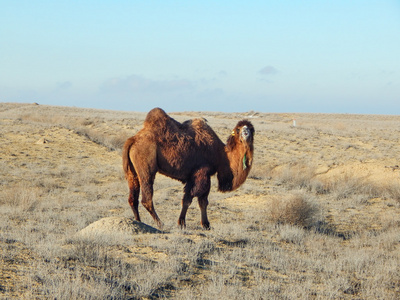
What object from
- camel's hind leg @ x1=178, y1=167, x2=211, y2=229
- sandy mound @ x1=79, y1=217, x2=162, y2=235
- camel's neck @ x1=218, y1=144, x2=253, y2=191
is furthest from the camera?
camel's neck @ x1=218, y1=144, x2=253, y2=191

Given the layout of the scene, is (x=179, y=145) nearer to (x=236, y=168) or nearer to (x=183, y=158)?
(x=183, y=158)

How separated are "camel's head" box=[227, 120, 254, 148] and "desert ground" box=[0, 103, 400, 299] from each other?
179 cm

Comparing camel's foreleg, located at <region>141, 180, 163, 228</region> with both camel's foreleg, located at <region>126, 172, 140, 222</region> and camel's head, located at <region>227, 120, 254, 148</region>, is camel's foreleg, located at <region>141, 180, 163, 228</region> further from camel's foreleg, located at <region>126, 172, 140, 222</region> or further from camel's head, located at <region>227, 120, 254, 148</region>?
camel's head, located at <region>227, 120, 254, 148</region>

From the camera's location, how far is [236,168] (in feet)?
34.4

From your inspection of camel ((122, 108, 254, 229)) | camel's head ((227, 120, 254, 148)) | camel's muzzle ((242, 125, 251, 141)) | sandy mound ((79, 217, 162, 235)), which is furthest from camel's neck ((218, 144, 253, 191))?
sandy mound ((79, 217, 162, 235))

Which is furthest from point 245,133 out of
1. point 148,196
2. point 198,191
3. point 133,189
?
point 133,189

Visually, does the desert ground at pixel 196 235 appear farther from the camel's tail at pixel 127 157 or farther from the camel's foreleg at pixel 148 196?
the camel's tail at pixel 127 157

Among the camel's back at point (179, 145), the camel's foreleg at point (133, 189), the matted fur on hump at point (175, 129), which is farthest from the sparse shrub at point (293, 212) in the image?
the camel's foreleg at point (133, 189)

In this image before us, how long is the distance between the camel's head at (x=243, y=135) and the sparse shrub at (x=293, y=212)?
2029 mm

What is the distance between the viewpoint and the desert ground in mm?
6070

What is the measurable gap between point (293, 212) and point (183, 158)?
318 centimetres

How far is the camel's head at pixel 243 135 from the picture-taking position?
1024 cm

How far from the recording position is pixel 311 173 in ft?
69.3

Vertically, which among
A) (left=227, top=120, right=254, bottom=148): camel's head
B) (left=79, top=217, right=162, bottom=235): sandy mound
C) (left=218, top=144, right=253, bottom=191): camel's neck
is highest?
(left=227, top=120, right=254, bottom=148): camel's head
